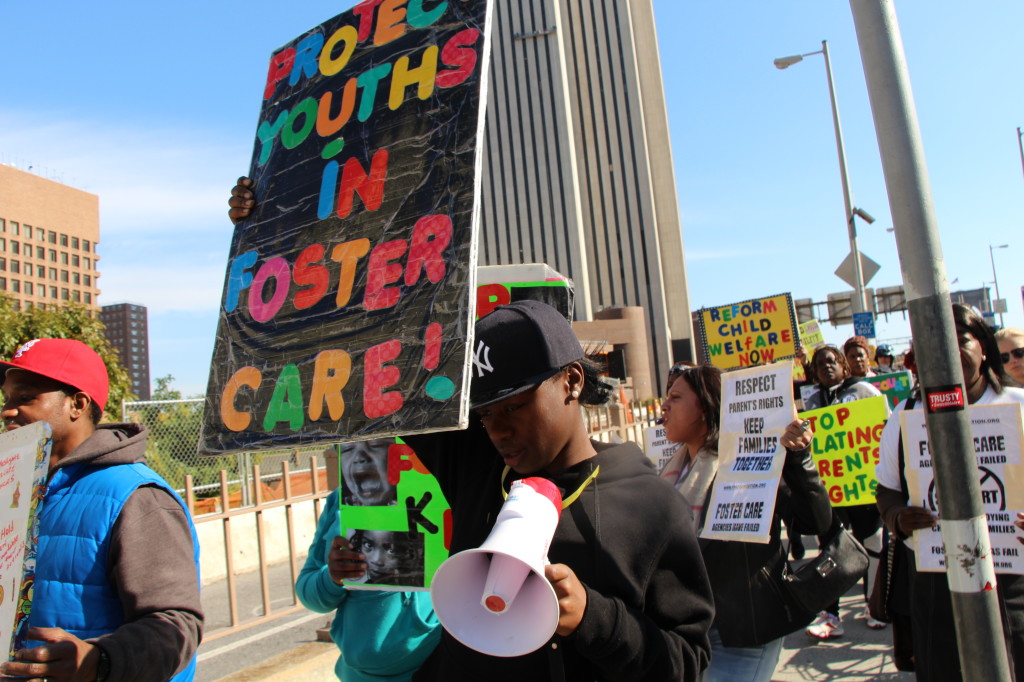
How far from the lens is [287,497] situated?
22.5ft

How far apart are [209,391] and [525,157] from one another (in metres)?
58.5

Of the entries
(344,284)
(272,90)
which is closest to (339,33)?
(272,90)

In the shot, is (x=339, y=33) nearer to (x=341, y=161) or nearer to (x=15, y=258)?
(x=341, y=161)

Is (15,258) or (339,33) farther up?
(15,258)

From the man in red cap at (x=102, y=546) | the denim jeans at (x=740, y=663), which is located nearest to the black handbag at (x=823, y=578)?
the denim jeans at (x=740, y=663)

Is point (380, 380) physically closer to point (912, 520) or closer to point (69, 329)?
point (912, 520)

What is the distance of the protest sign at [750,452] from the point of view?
3.45 metres

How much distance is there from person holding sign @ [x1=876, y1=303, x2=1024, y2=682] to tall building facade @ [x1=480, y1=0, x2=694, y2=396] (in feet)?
176

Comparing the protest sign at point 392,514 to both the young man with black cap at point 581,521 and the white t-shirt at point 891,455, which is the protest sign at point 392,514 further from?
the white t-shirt at point 891,455


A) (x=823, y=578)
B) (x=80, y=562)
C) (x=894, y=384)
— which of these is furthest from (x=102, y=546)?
(x=894, y=384)

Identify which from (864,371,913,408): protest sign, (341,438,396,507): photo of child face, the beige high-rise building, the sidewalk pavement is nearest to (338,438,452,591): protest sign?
(341,438,396,507): photo of child face

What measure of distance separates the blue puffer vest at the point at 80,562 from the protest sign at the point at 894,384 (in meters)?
8.56

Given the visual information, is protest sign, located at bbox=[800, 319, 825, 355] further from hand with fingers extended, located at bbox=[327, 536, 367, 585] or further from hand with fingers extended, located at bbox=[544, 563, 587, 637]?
hand with fingers extended, located at bbox=[544, 563, 587, 637]

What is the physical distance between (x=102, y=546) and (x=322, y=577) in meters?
0.92
